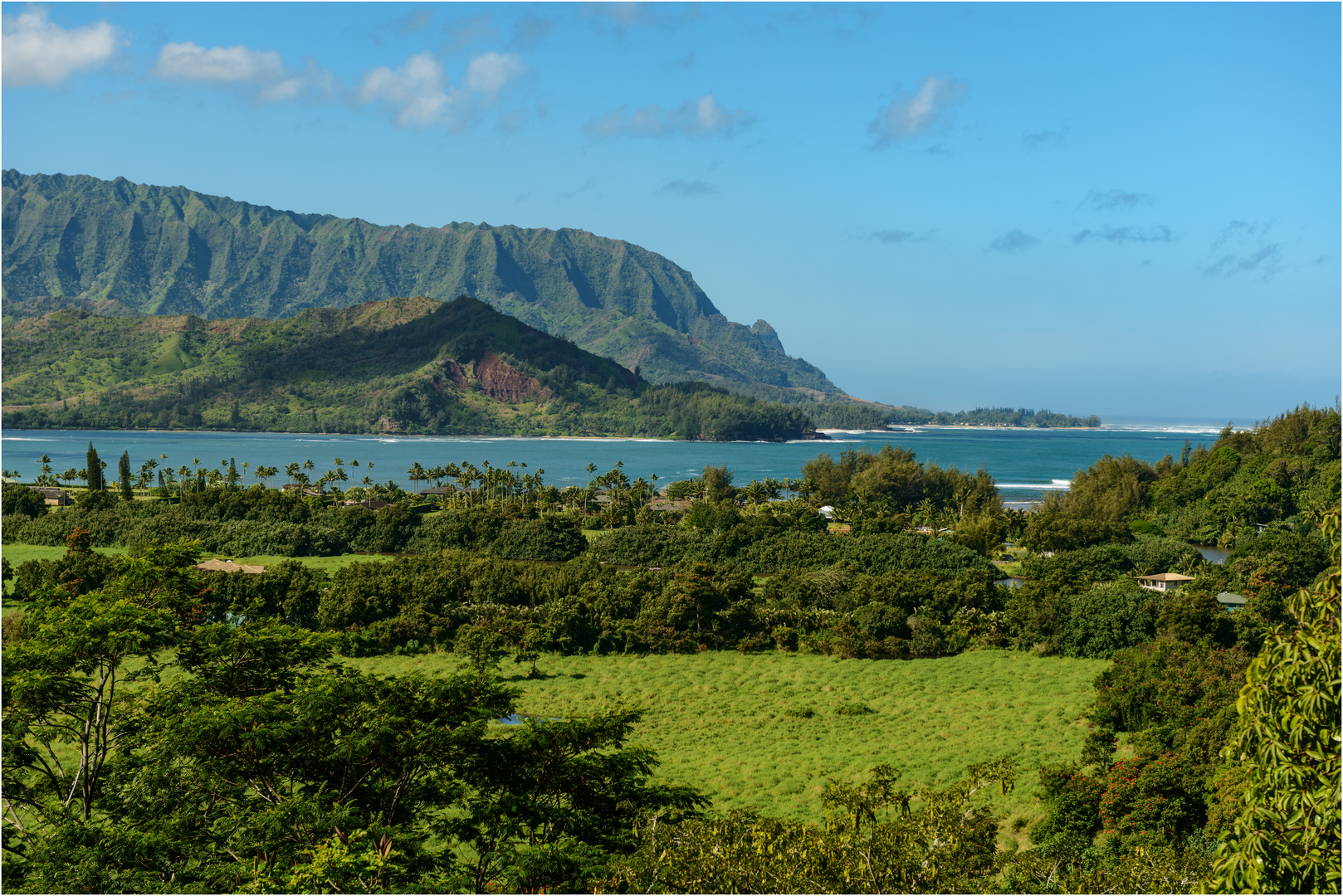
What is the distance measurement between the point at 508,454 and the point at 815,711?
435ft

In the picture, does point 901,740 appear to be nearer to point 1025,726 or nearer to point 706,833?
point 1025,726

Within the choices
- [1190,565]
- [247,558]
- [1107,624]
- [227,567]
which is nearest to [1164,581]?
[1190,565]

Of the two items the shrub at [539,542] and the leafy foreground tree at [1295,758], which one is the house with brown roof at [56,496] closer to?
the shrub at [539,542]

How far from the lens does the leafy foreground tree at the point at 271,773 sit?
33.5 feet

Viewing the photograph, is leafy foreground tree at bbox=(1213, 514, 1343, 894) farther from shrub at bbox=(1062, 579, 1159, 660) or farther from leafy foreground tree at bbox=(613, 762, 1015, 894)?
shrub at bbox=(1062, 579, 1159, 660)

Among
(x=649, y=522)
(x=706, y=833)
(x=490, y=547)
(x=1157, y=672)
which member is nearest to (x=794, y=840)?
(x=706, y=833)

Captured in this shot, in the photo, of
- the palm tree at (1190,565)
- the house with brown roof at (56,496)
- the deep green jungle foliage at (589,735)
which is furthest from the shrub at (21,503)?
the palm tree at (1190,565)

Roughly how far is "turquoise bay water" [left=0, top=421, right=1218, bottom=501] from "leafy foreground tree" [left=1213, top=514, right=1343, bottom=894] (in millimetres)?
92861

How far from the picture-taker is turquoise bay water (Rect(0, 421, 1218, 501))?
120 m

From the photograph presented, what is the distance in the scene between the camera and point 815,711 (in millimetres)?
25578

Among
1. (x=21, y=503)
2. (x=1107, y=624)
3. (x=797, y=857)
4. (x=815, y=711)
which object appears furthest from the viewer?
(x=21, y=503)

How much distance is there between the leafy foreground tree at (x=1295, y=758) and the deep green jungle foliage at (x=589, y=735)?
2 centimetres

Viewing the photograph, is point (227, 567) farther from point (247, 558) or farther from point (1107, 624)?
point (1107, 624)

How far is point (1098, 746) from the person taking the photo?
65.9 ft
